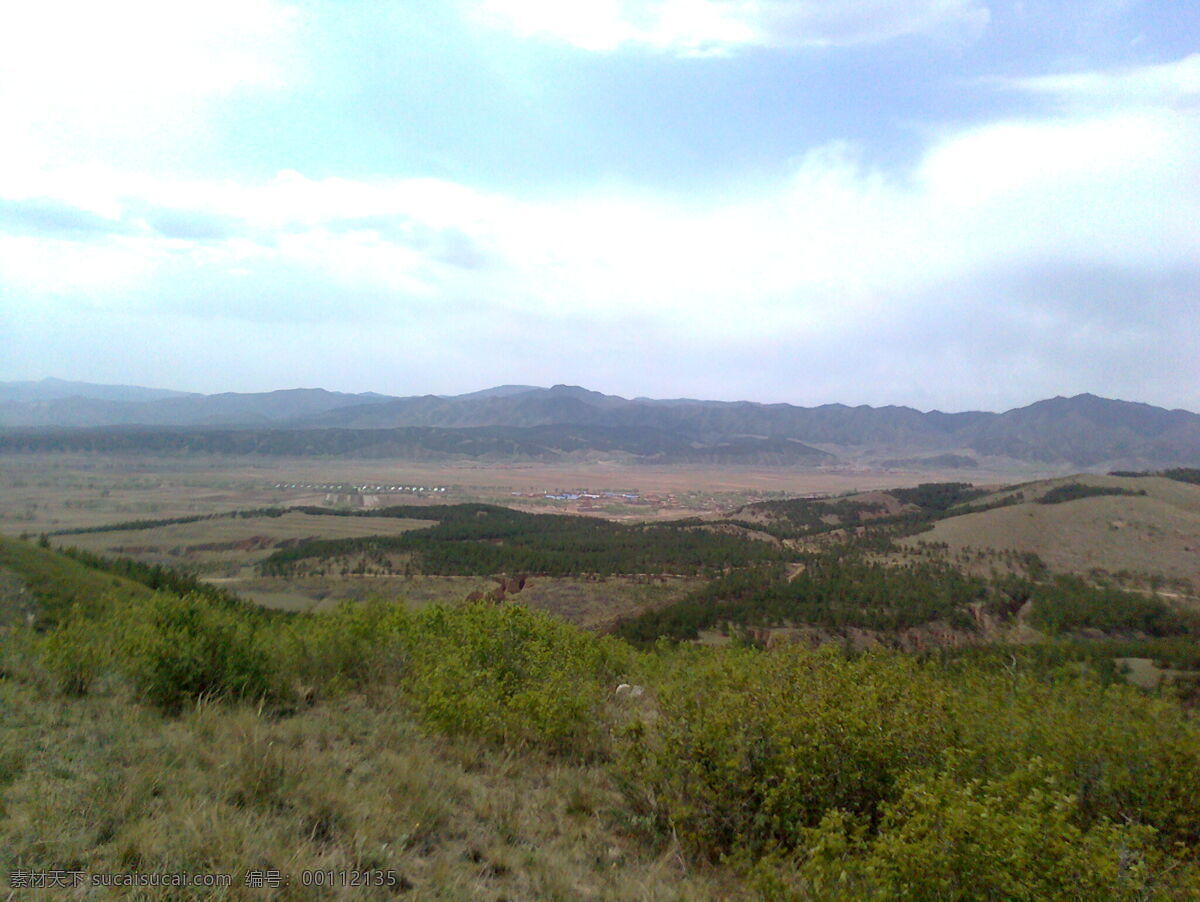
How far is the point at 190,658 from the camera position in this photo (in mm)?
8445

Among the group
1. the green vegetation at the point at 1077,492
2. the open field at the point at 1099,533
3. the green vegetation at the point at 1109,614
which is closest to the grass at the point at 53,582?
the green vegetation at the point at 1109,614

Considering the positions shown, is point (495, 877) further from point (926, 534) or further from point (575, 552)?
point (926, 534)

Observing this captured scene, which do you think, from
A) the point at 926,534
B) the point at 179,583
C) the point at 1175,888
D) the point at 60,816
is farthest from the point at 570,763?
the point at 926,534

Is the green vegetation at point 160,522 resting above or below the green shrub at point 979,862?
below

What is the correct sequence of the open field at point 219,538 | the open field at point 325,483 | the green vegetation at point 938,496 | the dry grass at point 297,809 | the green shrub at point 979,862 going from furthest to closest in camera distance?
the green vegetation at point 938,496 → the open field at point 325,483 → the open field at point 219,538 → the dry grass at point 297,809 → the green shrub at point 979,862

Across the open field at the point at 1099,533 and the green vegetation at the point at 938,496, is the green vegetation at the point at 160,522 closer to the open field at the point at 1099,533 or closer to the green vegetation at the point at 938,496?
the open field at the point at 1099,533

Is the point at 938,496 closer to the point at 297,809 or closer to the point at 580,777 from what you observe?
the point at 580,777

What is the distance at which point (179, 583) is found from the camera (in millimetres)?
27734

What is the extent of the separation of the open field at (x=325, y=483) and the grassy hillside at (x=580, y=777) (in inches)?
1440

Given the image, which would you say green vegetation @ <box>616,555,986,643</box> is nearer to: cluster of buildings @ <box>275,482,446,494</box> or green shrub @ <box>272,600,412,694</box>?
green shrub @ <box>272,600,412,694</box>

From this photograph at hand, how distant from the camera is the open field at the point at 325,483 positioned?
52844mm

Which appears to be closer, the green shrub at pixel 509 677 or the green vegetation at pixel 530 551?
the green shrub at pixel 509 677

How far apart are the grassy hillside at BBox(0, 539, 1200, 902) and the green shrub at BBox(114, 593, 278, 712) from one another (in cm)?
3

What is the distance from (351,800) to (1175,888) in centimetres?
647
